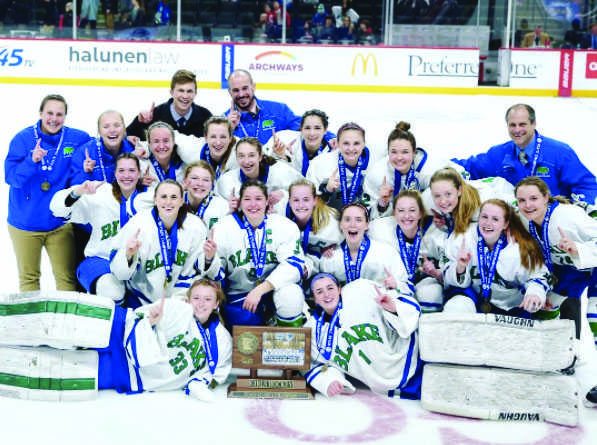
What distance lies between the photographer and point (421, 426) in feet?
10.7

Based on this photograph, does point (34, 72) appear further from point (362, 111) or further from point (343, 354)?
point (343, 354)

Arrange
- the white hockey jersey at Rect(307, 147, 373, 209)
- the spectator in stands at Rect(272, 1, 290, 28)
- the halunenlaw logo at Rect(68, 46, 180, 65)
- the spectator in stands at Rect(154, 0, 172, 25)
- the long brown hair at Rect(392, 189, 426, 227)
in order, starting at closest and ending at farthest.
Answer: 1. the long brown hair at Rect(392, 189, 426, 227)
2. the white hockey jersey at Rect(307, 147, 373, 209)
3. the halunenlaw logo at Rect(68, 46, 180, 65)
4. the spectator in stands at Rect(154, 0, 172, 25)
5. the spectator in stands at Rect(272, 1, 290, 28)

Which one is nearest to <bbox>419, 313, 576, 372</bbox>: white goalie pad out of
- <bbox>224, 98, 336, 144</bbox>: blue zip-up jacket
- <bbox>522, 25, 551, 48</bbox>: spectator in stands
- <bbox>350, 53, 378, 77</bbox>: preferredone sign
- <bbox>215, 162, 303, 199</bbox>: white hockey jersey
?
<bbox>215, 162, 303, 199</bbox>: white hockey jersey

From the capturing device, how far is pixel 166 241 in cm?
375

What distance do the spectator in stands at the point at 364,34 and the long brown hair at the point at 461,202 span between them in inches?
432

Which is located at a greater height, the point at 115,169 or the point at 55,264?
the point at 115,169

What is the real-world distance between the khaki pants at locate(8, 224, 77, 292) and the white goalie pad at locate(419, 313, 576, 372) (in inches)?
83.6

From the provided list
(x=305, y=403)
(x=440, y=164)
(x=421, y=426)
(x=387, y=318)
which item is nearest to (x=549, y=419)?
(x=421, y=426)

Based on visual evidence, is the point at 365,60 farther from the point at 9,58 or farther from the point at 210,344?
the point at 210,344

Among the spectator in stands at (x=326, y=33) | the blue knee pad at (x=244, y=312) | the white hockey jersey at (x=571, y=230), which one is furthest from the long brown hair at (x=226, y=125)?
the spectator in stands at (x=326, y=33)

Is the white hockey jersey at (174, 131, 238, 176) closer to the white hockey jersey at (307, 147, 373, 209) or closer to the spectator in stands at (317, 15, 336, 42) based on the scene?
the white hockey jersey at (307, 147, 373, 209)

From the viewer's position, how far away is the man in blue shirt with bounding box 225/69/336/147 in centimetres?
501

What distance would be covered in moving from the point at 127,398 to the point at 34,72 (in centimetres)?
1110

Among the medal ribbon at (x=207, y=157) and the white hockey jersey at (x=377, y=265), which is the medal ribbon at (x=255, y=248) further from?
the medal ribbon at (x=207, y=157)
